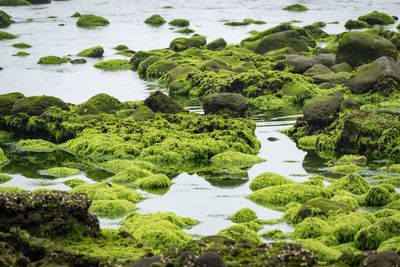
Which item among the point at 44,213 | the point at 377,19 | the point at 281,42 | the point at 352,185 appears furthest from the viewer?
the point at 377,19

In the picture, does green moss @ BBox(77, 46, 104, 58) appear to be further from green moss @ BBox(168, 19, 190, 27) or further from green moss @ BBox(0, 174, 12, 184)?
green moss @ BBox(0, 174, 12, 184)

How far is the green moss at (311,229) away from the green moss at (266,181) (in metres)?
5.72

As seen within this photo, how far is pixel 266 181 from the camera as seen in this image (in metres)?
27.0

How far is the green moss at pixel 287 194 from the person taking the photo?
24.7 m

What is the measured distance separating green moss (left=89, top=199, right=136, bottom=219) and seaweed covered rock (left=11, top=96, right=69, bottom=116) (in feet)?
44.3

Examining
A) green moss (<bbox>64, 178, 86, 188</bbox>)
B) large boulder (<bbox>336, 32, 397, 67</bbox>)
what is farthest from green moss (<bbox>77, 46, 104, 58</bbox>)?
green moss (<bbox>64, 178, 86, 188</bbox>)

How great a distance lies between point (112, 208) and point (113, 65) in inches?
1472

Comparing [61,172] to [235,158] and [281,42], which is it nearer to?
[235,158]

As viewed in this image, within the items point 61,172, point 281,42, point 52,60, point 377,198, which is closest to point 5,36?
point 52,60

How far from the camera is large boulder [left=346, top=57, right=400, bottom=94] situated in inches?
1662

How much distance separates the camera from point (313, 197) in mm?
24719

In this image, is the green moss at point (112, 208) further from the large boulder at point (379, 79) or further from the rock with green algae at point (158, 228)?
the large boulder at point (379, 79)

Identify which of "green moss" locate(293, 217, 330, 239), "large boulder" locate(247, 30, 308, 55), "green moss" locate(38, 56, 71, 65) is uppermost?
"green moss" locate(293, 217, 330, 239)

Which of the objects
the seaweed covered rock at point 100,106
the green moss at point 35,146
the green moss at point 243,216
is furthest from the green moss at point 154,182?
the seaweed covered rock at point 100,106
